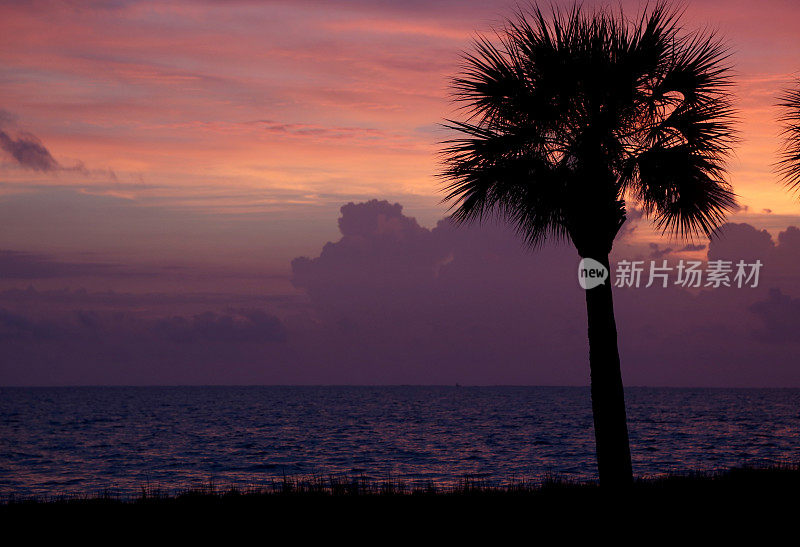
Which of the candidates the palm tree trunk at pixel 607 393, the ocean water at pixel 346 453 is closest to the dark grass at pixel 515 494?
the palm tree trunk at pixel 607 393

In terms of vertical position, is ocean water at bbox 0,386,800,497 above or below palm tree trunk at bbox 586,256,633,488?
below

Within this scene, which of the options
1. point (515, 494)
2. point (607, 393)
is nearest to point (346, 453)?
point (515, 494)

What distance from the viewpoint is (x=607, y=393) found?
15.5 metres

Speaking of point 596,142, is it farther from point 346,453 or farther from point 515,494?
point 346,453

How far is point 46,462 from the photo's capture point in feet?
164

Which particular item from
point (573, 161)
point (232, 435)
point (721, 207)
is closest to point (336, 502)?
point (573, 161)

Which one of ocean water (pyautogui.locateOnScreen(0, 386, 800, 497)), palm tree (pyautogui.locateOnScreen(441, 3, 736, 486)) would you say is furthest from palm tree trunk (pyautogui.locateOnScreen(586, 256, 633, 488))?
ocean water (pyautogui.locateOnScreen(0, 386, 800, 497))

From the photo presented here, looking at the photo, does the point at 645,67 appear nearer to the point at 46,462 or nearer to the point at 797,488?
the point at 797,488

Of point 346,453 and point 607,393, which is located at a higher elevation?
point 607,393

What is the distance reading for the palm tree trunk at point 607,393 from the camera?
1540 centimetres

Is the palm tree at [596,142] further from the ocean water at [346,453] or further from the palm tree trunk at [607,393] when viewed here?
the ocean water at [346,453]

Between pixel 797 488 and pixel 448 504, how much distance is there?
8.25m

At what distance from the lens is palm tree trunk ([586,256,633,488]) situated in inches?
606

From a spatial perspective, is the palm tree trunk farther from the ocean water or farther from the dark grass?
the ocean water
